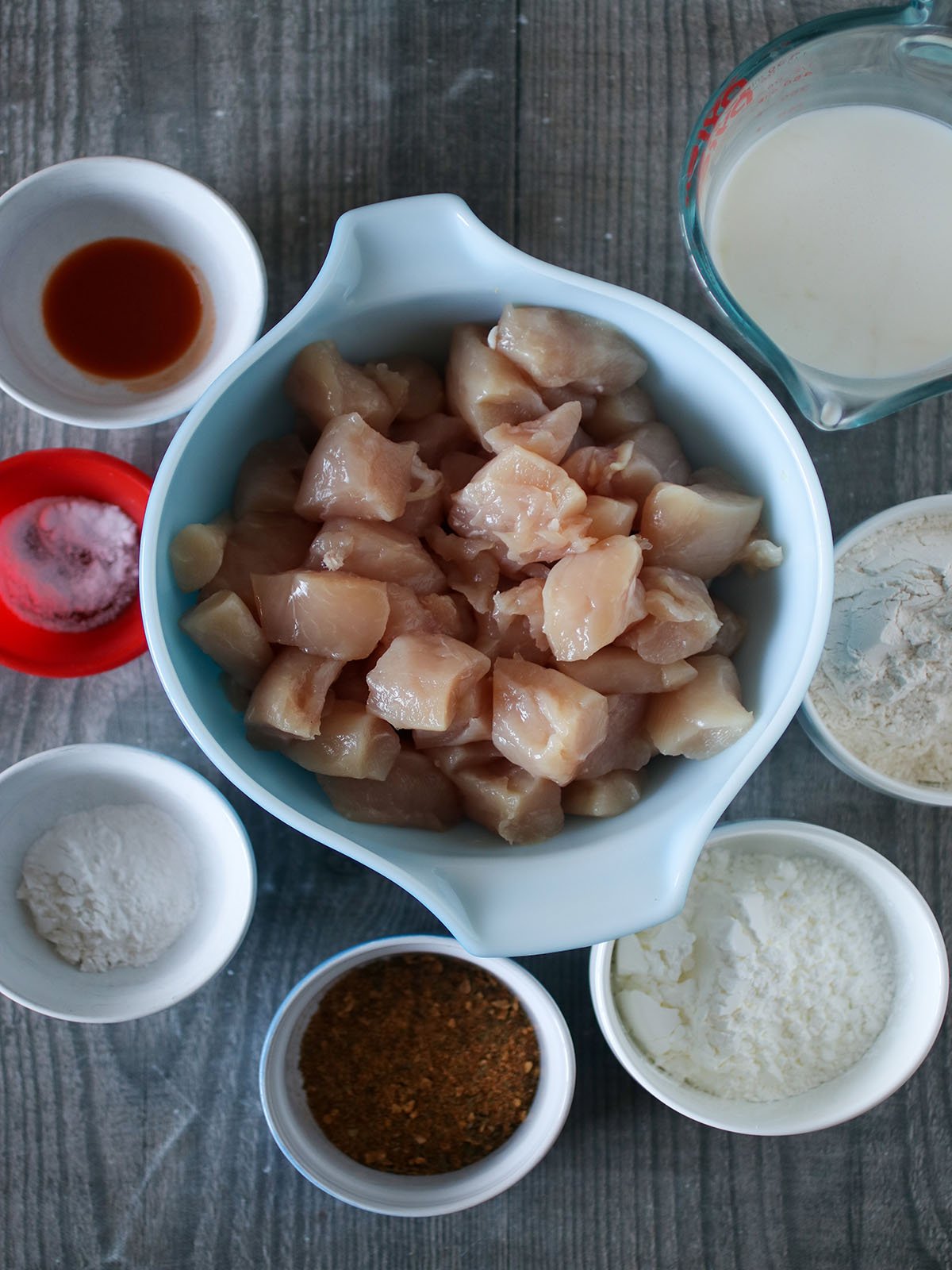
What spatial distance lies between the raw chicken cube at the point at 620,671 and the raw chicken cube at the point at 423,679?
0.43 feet

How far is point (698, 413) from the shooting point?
1.45m

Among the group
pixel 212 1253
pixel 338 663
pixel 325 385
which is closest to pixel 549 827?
pixel 338 663

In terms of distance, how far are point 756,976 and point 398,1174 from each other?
2.33 feet

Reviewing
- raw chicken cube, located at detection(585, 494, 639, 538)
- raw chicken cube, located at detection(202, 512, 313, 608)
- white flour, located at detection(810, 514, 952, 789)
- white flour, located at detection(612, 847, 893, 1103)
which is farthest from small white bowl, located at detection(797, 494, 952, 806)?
raw chicken cube, located at detection(202, 512, 313, 608)

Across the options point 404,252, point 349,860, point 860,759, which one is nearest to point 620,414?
point 404,252

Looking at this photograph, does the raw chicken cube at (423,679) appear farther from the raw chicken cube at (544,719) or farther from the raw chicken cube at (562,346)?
the raw chicken cube at (562,346)

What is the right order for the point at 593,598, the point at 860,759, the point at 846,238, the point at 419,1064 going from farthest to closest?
the point at 419,1064 → the point at 860,759 → the point at 846,238 → the point at 593,598

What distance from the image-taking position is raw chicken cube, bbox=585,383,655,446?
1461 mm

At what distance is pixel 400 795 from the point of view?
1409mm

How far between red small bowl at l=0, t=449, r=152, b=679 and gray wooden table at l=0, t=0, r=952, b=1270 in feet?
0.27

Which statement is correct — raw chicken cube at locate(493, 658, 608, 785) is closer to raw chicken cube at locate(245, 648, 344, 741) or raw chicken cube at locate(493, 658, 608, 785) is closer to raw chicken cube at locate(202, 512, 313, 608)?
raw chicken cube at locate(245, 648, 344, 741)

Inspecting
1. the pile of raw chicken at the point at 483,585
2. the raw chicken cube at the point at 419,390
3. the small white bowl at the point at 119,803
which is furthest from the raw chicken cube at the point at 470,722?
the small white bowl at the point at 119,803

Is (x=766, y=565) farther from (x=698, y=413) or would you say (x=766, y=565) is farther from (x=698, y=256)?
(x=698, y=256)

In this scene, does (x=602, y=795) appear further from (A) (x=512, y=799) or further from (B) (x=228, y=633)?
(B) (x=228, y=633)
